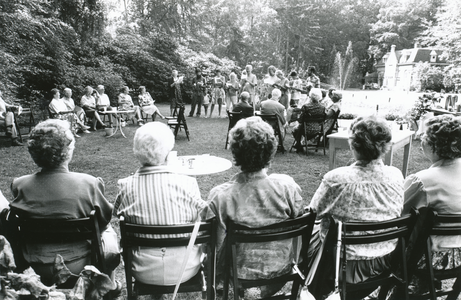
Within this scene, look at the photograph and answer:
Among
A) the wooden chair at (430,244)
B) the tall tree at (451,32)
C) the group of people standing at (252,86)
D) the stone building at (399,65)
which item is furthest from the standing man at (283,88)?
the stone building at (399,65)

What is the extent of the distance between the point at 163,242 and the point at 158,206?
32 cm

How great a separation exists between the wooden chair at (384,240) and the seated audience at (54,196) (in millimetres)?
1481

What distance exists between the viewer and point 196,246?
2.39 metres

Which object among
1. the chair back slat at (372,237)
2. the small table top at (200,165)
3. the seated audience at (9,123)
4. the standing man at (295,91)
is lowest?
the seated audience at (9,123)

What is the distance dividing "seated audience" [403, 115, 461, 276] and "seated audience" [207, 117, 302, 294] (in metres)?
0.85

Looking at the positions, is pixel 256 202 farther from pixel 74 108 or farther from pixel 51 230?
pixel 74 108

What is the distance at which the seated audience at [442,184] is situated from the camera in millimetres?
2471

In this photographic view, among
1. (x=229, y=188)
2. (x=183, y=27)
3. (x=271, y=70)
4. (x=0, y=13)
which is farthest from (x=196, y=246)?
(x=183, y=27)

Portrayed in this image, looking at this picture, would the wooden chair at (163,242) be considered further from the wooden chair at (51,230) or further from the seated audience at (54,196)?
the seated audience at (54,196)

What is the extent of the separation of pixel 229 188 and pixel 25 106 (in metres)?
11.8

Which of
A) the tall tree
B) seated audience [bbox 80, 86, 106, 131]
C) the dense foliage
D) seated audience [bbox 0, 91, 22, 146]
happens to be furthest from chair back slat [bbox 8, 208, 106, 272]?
the tall tree

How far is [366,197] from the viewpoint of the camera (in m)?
2.38

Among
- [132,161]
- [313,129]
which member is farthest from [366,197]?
[313,129]

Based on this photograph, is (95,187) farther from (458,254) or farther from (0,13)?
(0,13)
